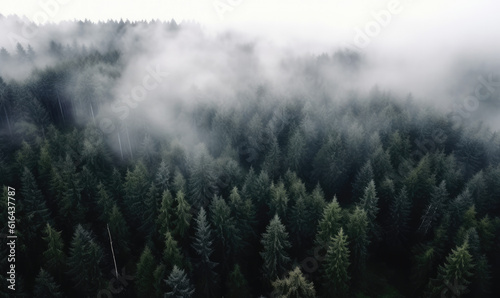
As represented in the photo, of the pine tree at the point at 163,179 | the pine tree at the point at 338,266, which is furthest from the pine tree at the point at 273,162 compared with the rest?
the pine tree at the point at 338,266

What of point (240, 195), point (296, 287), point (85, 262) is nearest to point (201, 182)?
point (240, 195)

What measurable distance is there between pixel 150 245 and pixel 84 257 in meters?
6.92

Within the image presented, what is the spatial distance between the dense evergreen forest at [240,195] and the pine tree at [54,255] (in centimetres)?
16

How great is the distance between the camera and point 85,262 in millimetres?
33656

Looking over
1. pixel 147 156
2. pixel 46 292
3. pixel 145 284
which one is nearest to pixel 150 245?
pixel 145 284

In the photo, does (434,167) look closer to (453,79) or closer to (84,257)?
(84,257)

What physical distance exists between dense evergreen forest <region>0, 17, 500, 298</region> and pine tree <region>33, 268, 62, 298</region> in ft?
0.48

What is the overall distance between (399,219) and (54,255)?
4375 centimetres

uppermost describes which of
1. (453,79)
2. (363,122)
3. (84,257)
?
(453,79)

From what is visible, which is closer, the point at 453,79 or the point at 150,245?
the point at 150,245

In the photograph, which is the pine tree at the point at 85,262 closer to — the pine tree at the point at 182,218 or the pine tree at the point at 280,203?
the pine tree at the point at 182,218

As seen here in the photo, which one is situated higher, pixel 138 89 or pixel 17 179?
pixel 138 89

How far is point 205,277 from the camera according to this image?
36000mm

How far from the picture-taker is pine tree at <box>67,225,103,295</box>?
→ 33.1 metres
